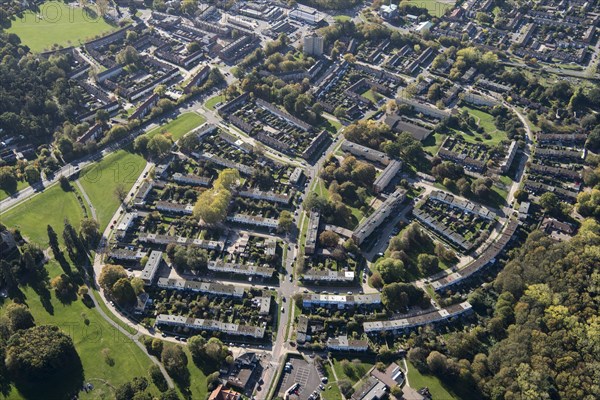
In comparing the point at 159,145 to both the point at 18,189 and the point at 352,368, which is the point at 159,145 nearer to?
the point at 18,189

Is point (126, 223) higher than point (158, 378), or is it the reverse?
point (126, 223)

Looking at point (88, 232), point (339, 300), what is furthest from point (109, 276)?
point (339, 300)

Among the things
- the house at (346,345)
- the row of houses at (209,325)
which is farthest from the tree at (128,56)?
the house at (346,345)

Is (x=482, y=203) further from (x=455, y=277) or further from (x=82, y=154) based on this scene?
(x=82, y=154)

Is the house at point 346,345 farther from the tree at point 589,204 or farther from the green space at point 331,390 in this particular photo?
the tree at point 589,204

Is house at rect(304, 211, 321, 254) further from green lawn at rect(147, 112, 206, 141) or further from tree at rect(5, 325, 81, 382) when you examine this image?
green lawn at rect(147, 112, 206, 141)

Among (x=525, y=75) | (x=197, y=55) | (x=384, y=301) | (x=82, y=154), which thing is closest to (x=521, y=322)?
(x=384, y=301)

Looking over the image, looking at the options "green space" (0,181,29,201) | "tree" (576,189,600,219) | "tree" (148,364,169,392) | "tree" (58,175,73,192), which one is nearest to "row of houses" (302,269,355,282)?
"tree" (148,364,169,392)
